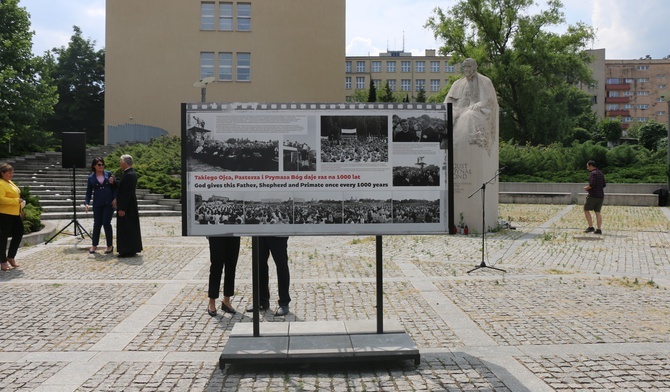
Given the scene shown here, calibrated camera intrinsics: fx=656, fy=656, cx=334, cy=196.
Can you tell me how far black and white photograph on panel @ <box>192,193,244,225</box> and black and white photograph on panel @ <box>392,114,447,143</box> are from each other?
4.74 ft

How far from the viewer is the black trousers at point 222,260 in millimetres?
7188

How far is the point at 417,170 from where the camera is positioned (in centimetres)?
557

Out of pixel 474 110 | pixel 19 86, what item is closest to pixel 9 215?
pixel 474 110

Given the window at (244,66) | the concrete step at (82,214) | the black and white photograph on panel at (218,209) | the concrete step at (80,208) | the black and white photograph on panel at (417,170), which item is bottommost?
the concrete step at (82,214)

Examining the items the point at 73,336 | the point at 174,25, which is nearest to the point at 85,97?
the point at 174,25

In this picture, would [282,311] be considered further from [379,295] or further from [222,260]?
[379,295]

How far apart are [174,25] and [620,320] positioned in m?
40.6

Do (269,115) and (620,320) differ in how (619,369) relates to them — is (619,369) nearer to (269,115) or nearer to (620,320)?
(620,320)

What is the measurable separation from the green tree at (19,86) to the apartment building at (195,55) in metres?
9.58

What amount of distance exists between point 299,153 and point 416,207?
3.58 feet

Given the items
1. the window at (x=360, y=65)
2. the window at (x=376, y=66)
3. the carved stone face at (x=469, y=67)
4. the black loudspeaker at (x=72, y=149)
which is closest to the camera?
the carved stone face at (x=469, y=67)

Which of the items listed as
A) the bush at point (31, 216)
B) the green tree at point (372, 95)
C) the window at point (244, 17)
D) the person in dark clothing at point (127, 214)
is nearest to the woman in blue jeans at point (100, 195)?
the person in dark clothing at point (127, 214)

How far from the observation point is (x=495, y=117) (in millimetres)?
15938

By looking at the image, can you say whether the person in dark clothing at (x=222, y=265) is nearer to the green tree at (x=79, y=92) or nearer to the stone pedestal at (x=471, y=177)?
the stone pedestal at (x=471, y=177)
